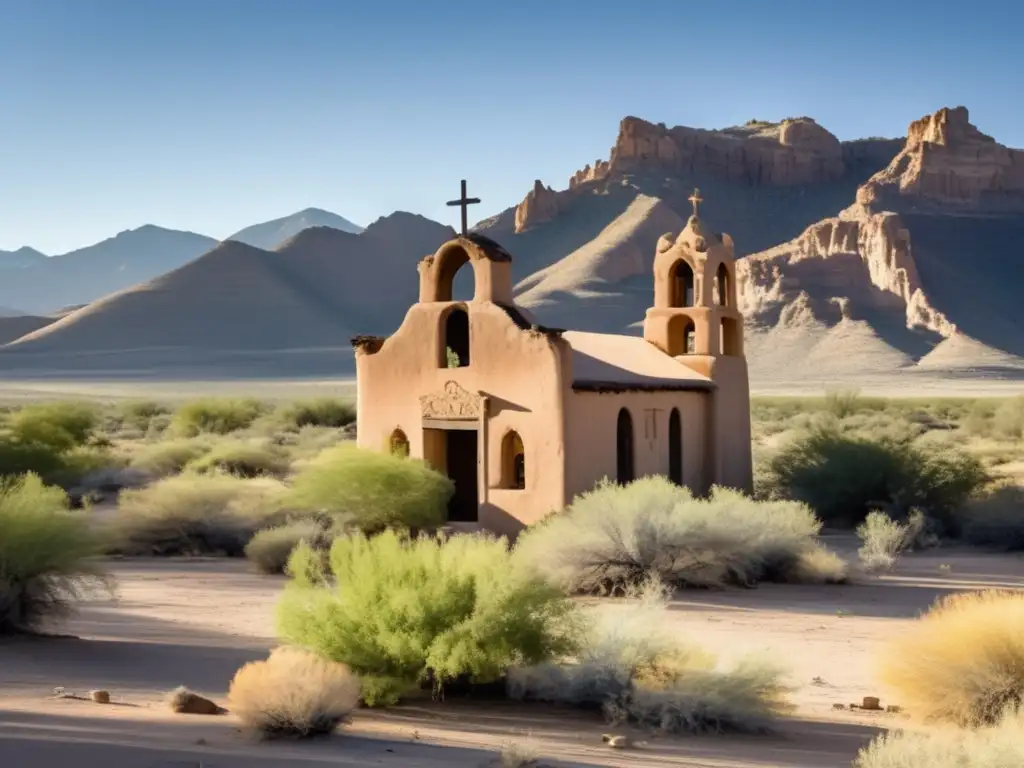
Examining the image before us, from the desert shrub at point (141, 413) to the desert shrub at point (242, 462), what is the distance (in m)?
22.0

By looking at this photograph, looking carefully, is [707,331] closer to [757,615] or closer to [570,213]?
[757,615]

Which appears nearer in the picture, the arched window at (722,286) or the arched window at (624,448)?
the arched window at (624,448)

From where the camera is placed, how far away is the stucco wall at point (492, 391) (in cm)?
1981

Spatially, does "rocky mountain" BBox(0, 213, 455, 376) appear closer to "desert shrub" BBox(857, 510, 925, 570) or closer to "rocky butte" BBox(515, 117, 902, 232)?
"rocky butte" BBox(515, 117, 902, 232)

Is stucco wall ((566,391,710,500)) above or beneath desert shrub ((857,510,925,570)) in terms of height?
above

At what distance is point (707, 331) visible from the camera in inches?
980

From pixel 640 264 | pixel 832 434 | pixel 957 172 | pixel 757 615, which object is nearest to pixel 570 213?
pixel 640 264

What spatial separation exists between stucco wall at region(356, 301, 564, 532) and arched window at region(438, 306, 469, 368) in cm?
16

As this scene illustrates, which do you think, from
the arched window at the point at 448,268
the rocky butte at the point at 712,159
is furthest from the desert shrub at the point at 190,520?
the rocky butte at the point at 712,159

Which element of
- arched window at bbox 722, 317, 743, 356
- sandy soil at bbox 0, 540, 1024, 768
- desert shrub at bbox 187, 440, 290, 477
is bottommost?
sandy soil at bbox 0, 540, 1024, 768

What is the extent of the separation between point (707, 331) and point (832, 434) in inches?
208

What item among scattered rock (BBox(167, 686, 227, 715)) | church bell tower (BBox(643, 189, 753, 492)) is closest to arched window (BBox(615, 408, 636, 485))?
church bell tower (BBox(643, 189, 753, 492))

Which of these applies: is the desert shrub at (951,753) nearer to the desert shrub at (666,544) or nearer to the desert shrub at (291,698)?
the desert shrub at (291,698)

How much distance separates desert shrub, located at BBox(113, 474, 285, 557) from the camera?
22.2 m
